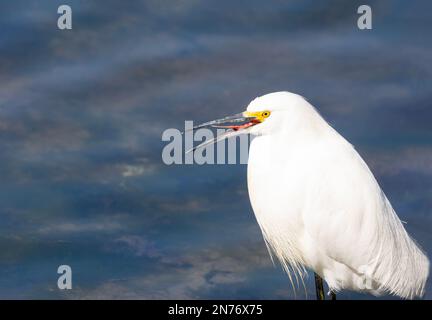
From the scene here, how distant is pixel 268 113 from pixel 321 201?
924mm

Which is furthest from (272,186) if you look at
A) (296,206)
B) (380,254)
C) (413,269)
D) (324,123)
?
(413,269)

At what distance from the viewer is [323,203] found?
623 cm

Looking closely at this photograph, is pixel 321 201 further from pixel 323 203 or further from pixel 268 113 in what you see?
pixel 268 113

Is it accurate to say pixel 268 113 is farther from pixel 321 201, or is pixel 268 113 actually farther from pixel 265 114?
pixel 321 201

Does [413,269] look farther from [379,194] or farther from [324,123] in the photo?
[324,123]

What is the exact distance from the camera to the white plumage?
6.05 metres

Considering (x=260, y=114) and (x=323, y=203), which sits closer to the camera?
(x=260, y=114)

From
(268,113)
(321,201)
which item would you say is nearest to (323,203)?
(321,201)

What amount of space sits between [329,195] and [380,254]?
2.42ft

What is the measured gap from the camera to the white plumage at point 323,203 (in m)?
6.05

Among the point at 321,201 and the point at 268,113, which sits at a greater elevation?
the point at 268,113

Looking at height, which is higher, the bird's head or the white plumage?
the bird's head

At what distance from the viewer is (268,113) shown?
6027mm

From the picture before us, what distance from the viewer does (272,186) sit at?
6.18 metres
